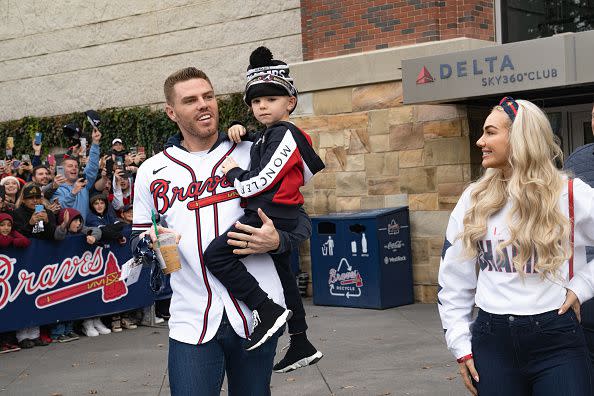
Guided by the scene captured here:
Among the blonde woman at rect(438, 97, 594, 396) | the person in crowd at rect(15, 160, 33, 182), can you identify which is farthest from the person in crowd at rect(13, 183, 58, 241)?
the blonde woman at rect(438, 97, 594, 396)

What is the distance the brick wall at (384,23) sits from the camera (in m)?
12.6

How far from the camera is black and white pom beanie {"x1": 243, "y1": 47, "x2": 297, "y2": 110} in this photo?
179 inches

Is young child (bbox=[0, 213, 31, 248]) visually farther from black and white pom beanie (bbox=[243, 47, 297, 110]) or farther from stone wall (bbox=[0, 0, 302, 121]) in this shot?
black and white pom beanie (bbox=[243, 47, 297, 110])

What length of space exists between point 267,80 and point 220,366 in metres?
1.33

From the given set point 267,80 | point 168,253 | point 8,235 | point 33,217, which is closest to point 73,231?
point 33,217

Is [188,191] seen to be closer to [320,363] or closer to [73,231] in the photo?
[320,363]

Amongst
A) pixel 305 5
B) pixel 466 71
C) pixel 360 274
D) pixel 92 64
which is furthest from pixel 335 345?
pixel 92 64

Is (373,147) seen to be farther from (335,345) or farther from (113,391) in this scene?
(113,391)

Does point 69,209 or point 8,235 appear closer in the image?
point 8,235

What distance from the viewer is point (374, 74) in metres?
13.0

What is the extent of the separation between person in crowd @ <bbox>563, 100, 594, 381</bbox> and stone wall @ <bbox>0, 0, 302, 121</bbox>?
10.2 m

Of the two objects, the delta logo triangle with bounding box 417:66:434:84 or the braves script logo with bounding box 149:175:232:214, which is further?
the delta logo triangle with bounding box 417:66:434:84

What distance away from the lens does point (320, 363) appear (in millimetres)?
9156

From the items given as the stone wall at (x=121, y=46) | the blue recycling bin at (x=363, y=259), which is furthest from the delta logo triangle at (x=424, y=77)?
the stone wall at (x=121, y=46)
